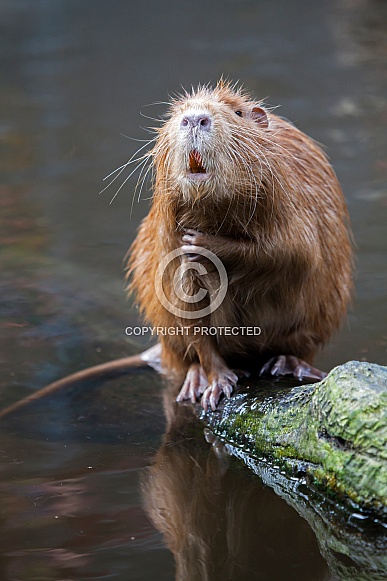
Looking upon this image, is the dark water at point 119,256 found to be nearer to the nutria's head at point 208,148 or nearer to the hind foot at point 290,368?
the hind foot at point 290,368

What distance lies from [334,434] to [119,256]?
10.1ft

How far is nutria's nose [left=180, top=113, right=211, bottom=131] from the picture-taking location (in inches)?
121

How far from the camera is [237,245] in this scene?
342 centimetres

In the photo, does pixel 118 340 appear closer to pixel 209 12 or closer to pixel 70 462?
pixel 70 462

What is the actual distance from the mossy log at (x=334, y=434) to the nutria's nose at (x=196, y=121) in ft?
3.04

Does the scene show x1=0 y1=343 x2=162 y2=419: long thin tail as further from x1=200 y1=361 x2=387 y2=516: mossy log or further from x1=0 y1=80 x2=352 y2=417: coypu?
x1=200 y1=361 x2=387 y2=516: mossy log

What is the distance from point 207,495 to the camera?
122 inches

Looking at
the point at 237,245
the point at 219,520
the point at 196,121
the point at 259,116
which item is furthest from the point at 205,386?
the point at 196,121

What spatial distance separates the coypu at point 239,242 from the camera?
3.22 metres

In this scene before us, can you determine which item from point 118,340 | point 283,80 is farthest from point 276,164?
point 283,80

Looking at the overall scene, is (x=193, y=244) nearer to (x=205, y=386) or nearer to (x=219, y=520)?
(x=205, y=386)

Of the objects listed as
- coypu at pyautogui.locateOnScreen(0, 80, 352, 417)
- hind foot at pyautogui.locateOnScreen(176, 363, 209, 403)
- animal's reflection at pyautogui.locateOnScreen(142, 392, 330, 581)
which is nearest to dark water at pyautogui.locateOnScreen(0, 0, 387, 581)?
animal's reflection at pyautogui.locateOnScreen(142, 392, 330, 581)

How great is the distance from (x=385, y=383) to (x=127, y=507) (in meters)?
0.93

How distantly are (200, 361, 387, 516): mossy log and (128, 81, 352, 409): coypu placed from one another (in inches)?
16.7
